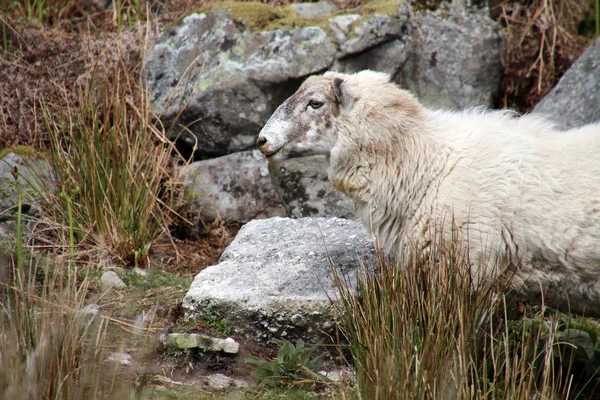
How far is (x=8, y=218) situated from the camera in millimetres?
6215

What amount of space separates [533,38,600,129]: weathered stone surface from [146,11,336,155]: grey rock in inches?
90.8

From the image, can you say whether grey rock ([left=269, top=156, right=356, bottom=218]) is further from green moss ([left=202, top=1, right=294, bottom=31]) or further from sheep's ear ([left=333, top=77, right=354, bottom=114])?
sheep's ear ([left=333, top=77, right=354, bottom=114])

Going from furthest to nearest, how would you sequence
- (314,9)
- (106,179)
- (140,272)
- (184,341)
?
(314,9) < (106,179) < (140,272) < (184,341)

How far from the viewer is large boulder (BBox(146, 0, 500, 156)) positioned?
685cm

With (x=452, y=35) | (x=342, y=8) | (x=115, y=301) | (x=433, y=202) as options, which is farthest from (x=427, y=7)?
(x=115, y=301)

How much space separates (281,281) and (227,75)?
2.92m

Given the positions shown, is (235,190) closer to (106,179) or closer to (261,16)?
(106,179)

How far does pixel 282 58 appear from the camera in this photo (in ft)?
22.4

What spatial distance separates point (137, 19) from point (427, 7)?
345 cm

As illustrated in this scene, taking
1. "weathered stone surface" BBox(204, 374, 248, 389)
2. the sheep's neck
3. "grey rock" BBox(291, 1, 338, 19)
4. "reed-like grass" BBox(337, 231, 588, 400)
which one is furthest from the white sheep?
"grey rock" BBox(291, 1, 338, 19)

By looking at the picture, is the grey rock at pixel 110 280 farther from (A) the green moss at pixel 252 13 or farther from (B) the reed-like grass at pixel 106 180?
(A) the green moss at pixel 252 13

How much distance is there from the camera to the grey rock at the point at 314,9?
789cm

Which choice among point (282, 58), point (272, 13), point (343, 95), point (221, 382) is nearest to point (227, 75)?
point (282, 58)

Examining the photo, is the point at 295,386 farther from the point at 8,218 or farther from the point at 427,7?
the point at 427,7
